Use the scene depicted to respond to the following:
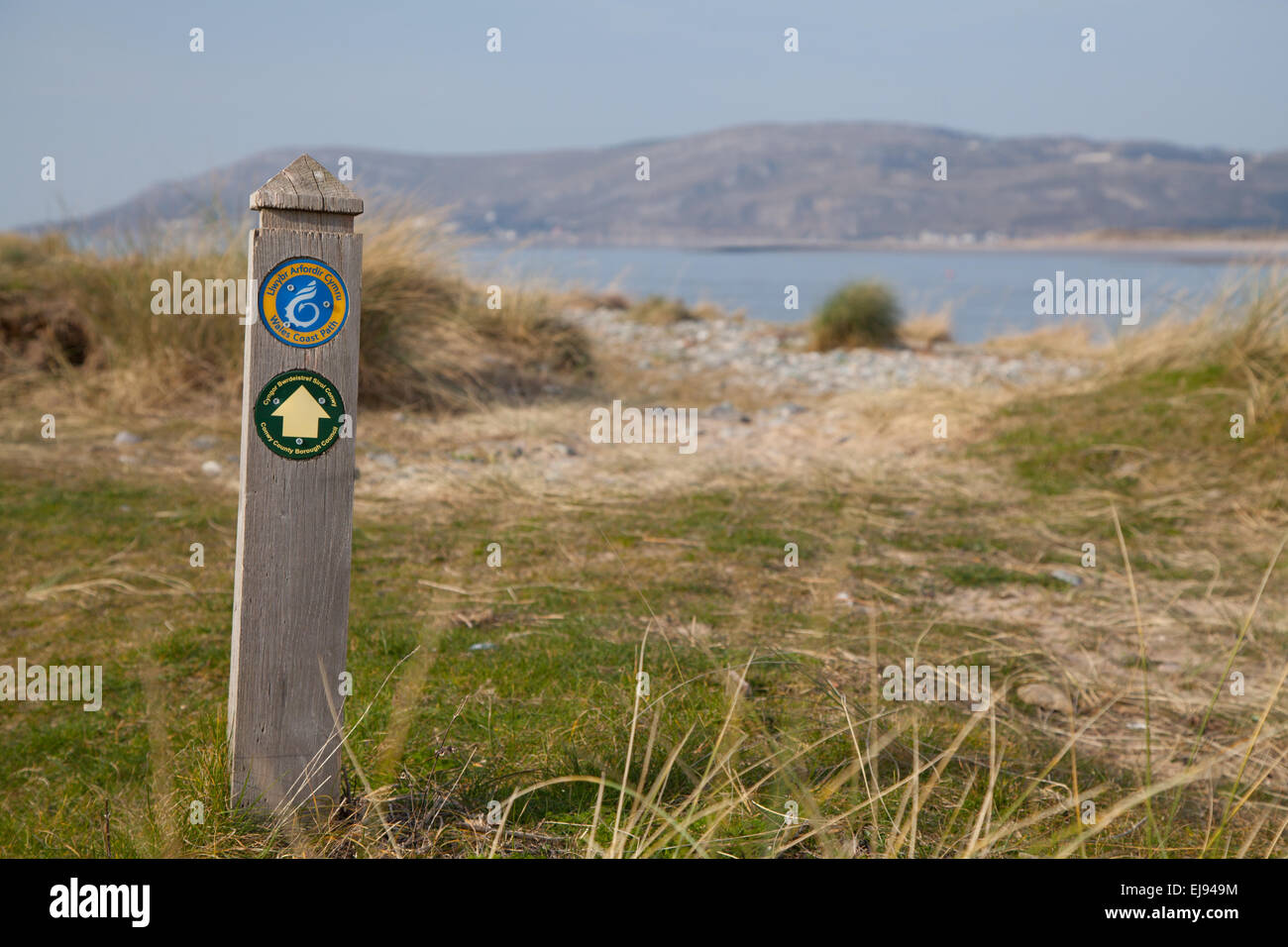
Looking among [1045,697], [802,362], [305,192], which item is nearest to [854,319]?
[802,362]

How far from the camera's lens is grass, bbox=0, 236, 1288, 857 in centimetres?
229

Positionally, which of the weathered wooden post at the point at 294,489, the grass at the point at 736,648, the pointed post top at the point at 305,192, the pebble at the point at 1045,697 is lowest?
the pebble at the point at 1045,697

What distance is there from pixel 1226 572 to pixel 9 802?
192 inches

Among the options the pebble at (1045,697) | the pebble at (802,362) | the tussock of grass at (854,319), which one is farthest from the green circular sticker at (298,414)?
the tussock of grass at (854,319)

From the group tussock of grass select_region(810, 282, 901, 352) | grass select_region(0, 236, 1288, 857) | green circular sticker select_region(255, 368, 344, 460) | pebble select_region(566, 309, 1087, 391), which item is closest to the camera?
green circular sticker select_region(255, 368, 344, 460)

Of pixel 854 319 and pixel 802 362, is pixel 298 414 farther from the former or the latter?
pixel 854 319

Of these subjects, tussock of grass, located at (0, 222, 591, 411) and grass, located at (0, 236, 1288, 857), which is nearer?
grass, located at (0, 236, 1288, 857)

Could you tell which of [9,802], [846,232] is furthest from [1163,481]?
[846,232]

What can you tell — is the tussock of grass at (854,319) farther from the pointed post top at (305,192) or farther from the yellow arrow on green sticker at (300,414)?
the yellow arrow on green sticker at (300,414)

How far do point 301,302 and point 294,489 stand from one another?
36 centimetres

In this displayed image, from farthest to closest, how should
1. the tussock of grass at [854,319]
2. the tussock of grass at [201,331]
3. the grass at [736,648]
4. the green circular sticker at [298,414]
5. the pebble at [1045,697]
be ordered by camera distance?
the tussock of grass at [854,319] → the tussock of grass at [201,331] → the pebble at [1045,697] → the grass at [736,648] → the green circular sticker at [298,414]

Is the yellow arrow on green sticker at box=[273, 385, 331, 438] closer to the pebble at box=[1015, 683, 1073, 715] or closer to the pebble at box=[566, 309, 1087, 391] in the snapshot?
the pebble at box=[1015, 683, 1073, 715]

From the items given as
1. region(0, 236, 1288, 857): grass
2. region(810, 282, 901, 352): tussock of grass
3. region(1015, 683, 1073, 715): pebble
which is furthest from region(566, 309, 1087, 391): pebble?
region(1015, 683, 1073, 715): pebble

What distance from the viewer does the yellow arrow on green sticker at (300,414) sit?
209 centimetres
